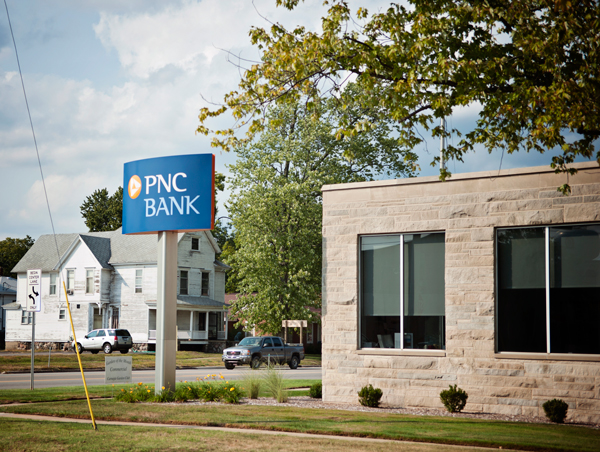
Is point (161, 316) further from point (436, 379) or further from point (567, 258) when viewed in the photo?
point (567, 258)

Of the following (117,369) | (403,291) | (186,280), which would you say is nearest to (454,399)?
(403,291)

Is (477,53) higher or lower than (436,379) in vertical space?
higher

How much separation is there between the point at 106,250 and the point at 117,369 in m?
37.8

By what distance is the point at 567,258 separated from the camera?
43.9 feet

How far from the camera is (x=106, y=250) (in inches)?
1984

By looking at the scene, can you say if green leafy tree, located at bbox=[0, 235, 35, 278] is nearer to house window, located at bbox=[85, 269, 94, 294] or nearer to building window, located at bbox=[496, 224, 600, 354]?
house window, located at bbox=[85, 269, 94, 294]

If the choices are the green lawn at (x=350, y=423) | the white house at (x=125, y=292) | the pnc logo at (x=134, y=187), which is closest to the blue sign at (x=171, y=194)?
the pnc logo at (x=134, y=187)

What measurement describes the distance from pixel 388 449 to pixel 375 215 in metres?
7.49

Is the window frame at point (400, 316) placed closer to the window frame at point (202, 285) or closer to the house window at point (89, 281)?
the window frame at point (202, 285)

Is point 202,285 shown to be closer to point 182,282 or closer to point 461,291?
Result: point 182,282

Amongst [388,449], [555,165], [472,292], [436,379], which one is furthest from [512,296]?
[388,449]

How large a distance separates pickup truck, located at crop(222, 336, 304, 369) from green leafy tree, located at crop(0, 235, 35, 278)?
179 ft

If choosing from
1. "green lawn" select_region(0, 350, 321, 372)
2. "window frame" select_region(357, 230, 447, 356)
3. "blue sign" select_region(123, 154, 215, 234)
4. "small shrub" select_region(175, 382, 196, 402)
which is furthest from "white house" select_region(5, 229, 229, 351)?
"window frame" select_region(357, 230, 447, 356)

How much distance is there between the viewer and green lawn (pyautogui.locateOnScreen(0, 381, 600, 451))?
9.72 meters
